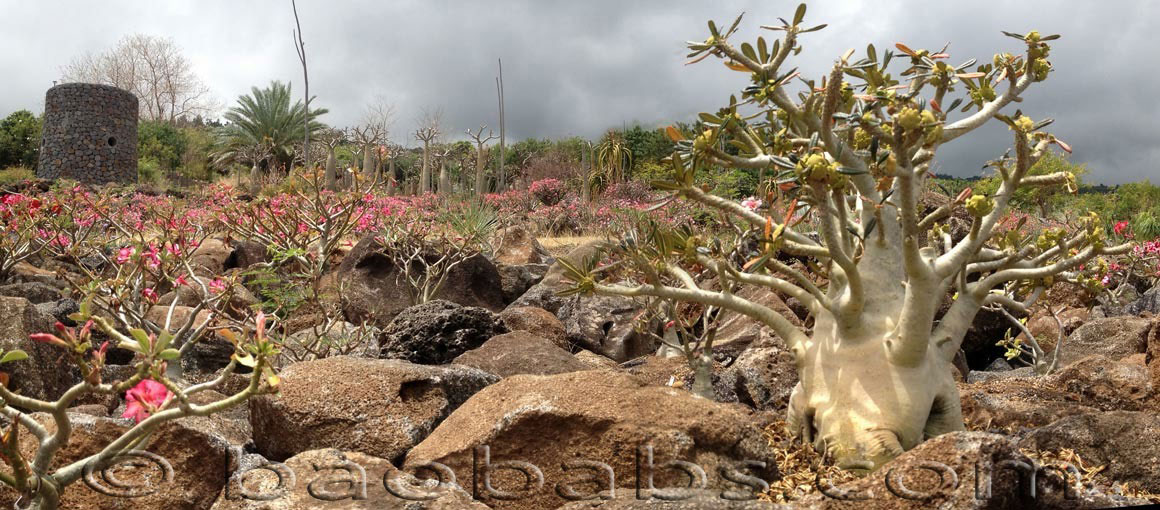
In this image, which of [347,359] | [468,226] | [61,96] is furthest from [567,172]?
[347,359]

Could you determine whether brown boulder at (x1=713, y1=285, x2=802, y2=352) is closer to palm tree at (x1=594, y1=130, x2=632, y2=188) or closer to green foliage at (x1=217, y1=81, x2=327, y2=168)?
palm tree at (x1=594, y1=130, x2=632, y2=188)

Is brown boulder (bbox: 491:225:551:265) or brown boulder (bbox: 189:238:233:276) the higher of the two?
brown boulder (bbox: 491:225:551:265)

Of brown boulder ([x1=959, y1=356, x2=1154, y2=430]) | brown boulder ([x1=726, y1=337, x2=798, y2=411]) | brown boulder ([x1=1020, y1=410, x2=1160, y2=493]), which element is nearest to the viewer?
brown boulder ([x1=1020, y1=410, x2=1160, y2=493])

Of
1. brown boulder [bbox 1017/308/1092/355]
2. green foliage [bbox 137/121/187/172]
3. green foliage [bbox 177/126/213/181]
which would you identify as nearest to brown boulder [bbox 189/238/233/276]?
brown boulder [bbox 1017/308/1092/355]

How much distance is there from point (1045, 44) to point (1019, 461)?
1.37 metres

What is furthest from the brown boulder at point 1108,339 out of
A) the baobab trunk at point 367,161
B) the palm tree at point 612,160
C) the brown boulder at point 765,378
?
the baobab trunk at point 367,161

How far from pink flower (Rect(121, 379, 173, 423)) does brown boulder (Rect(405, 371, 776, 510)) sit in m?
1.05

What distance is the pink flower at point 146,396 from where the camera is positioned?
68.4 inches

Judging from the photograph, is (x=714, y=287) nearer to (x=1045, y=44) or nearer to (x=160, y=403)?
(x=1045, y=44)

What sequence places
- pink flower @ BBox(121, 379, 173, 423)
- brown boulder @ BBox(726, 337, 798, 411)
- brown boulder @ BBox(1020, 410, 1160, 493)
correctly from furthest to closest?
1. brown boulder @ BBox(726, 337, 798, 411)
2. brown boulder @ BBox(1020, 410, 1160, 493)
3. pink flower @ BBox(121, 379, 173, 423)

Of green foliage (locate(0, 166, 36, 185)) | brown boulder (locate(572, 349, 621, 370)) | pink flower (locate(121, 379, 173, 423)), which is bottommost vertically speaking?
brown boulder (locate(572, 349, 621, 370))

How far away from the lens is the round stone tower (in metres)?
24.3

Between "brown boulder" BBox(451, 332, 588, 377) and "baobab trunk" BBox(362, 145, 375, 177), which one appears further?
"baobab trunk" BBox(362, 145, 375, 177)

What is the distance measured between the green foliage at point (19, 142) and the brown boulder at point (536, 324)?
28.9 meters
